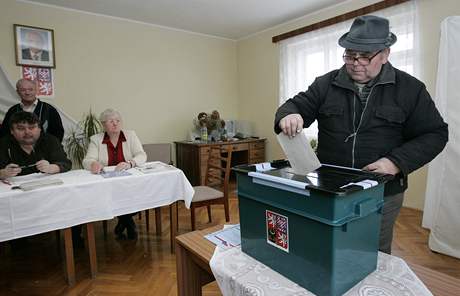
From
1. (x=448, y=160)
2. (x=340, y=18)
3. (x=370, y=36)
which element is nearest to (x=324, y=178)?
(x=370, y=36)

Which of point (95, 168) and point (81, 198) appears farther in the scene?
point (95, 168)

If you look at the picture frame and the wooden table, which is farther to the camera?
the picture frame

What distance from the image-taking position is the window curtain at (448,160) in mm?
2098

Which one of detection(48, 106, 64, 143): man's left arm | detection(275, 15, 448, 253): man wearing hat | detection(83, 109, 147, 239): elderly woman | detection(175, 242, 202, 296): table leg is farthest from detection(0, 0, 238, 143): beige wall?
detection(275, 15, 448, 253): man wearing hat

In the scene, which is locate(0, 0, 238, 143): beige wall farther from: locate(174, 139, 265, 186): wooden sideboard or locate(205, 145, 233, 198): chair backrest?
locate(205, 145, 233, 198): chair backrest

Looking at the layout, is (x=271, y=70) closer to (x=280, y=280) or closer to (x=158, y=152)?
(x=158, y=152)

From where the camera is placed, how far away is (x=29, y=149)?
7.36 feet

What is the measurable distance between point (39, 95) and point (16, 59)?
0.44 meters

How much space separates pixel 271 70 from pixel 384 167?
12.6 ft

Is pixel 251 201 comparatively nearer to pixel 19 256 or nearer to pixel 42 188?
pixel 42 188

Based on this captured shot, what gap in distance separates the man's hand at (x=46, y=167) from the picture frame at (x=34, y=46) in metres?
1.78

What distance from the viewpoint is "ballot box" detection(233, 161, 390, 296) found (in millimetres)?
601

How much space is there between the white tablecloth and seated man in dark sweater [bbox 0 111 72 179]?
0.11 m

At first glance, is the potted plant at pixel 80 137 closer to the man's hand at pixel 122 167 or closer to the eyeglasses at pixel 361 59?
the man's hand at pixel 122 167
